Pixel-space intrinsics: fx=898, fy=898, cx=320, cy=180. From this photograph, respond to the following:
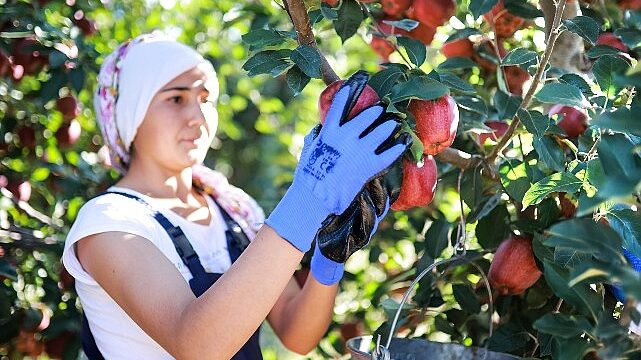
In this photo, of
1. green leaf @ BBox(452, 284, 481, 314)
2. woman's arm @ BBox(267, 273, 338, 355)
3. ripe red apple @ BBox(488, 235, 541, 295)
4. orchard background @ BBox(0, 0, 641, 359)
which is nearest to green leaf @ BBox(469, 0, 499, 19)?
orchard background @ BBox(0, 0, 641, 359)

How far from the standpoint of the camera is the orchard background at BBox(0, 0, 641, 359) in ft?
3.76

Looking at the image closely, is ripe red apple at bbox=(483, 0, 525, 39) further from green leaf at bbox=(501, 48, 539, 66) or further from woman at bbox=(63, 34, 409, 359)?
woman at bbox=(63, 34, 409, 359)

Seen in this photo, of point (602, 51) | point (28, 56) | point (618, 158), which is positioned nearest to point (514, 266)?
point (602, 51)

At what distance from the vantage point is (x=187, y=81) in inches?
77.1

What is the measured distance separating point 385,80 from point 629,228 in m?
0.42

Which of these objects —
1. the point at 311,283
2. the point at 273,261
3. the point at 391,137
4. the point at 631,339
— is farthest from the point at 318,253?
the point at 631,339

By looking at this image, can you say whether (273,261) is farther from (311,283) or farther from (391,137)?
(311,283)

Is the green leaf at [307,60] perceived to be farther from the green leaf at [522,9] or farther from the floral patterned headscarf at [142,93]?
the floral patterned headscarf at [142,93]

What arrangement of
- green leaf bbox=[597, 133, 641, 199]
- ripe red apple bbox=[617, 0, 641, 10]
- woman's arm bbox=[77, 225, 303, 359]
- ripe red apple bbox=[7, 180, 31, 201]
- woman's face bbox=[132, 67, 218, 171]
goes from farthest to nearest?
ripe red apple bbox=[7, 180, 31, 201], woman's face bbox=[132, 67, 218, 171], ripe red apple bbox=[617, 0, 641, 10], woman's arm bbox=[77, 225, 303, 359], green leaf bbox=[597, 133, 641, 199]

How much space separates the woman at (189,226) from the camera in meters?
1.40

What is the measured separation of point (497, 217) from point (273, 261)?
511mm

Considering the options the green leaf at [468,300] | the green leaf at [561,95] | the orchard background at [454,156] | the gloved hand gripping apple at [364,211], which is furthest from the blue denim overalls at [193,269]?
the green leaf at [561,95]

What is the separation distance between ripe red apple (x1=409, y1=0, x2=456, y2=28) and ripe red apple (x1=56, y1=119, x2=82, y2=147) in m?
1.23

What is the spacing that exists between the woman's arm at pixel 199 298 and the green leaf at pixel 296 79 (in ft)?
0.76
